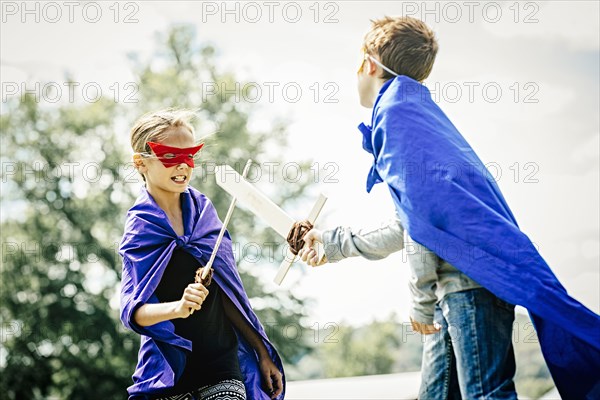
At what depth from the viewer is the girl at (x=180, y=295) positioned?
9.48 ft

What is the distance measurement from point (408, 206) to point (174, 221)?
964 millimetres

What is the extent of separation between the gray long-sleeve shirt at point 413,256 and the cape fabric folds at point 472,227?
0.20 ft

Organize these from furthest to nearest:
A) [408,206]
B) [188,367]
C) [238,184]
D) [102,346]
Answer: [102,346], [238,184], [188,367], [408,206]

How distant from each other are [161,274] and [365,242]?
75cm

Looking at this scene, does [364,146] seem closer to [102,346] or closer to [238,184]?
[238,184]

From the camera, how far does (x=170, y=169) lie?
10.1 ft

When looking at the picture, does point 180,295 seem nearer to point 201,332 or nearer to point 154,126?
point 201,332

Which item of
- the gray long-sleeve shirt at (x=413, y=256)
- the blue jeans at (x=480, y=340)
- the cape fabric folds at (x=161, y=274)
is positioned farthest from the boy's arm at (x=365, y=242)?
→ the cape fabric folds at (x=161, y=274)

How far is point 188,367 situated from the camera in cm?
→ 295

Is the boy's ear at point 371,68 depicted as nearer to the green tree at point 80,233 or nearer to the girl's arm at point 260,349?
the girl's arm at point 260,349

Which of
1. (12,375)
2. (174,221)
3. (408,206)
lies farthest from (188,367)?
(12,375)

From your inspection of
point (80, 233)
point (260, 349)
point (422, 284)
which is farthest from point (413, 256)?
point (80, 233)

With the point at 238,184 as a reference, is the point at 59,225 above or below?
below

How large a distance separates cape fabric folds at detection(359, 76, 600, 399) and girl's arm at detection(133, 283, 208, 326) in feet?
2.41
